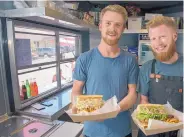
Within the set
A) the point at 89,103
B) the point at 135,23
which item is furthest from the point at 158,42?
the point at 135,23

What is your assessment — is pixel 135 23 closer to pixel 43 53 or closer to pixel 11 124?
pixel 43 53

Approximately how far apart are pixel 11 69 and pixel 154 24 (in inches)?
53.7

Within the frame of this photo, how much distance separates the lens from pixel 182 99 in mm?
1184

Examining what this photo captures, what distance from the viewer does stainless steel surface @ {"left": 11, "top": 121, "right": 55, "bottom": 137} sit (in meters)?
1.48

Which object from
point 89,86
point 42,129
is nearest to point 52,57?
point 42,129

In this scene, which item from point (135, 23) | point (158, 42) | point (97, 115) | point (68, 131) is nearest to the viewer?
point (97, 115)

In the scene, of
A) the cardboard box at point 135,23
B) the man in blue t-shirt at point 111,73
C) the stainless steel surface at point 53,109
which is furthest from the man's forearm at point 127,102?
the cardboard box at point 135,23

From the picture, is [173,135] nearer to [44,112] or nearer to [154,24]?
[154,24]

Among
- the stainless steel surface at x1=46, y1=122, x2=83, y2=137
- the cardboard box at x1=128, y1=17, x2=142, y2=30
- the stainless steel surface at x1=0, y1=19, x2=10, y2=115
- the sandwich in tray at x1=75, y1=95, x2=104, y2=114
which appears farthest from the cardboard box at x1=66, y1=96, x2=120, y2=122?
the cardboard box at x1=128, y1=17, x2=142, y2=30

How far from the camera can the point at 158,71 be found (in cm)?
120

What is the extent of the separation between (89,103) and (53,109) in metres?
1.00

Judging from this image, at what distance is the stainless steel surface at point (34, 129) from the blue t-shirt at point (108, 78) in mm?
460

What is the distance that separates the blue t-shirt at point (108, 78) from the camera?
122cm

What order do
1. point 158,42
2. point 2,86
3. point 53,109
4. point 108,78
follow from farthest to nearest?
point 53,109 < point 2,86 < point 108,78 < point 158,42
